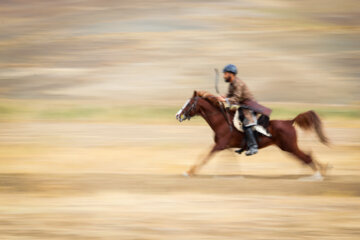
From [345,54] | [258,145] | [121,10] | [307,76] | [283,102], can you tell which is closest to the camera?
[258,145]

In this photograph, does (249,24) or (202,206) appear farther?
(249,24)

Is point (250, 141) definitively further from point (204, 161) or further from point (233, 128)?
point (204, 161)

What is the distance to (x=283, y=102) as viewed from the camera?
108 feet

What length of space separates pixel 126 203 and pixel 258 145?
3281 mm

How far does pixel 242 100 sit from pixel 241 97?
0.26ft

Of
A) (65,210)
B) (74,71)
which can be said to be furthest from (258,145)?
(74,71)

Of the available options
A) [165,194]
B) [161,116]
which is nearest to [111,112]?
[161,116]

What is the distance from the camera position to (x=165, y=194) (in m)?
10.7

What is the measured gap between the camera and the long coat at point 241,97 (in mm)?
11914

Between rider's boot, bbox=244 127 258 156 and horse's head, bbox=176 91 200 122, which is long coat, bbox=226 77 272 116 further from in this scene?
horse's head, bbox=176 91 200 122

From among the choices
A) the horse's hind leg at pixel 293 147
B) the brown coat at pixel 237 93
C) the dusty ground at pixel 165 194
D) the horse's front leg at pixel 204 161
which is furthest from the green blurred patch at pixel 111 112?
the brown coat at pixel 237 93

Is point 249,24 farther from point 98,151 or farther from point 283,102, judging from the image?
point 98,151

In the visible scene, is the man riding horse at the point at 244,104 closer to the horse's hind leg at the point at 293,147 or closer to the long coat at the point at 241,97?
the long coat at the point at 241,97

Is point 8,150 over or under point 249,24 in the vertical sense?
under
